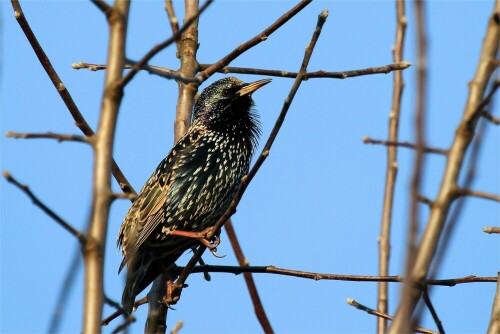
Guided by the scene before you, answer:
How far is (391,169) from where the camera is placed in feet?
16.4

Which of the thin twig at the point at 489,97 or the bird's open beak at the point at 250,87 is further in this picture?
the bird's open beak at the point at 250,87

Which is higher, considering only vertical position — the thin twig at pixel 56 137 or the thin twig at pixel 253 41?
the thin twig at pixel 253 41

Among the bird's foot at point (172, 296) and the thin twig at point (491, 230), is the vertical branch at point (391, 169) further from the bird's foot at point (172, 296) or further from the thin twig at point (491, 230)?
the bird's foot at point (172, 296)

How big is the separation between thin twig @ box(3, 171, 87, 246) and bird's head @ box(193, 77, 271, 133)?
184 inches

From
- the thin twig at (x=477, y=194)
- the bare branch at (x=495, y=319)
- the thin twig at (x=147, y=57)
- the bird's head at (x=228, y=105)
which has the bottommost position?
the thin twig at (x=477, y=194)

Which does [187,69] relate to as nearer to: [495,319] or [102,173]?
[495,319]

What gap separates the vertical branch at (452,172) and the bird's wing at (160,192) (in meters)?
4.36

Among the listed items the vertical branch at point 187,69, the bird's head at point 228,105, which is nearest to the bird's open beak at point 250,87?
the bird's head at point 228,105

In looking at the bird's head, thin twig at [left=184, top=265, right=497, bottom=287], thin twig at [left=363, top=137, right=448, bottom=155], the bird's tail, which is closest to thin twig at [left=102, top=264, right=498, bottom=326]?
thin twig at [left=184, top=265, right=497, bottom=287]

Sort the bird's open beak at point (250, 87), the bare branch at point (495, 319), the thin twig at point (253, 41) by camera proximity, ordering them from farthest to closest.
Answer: the bird's open beak at point (250, 87), the thin twig at point (253, 41), the bare branch at point (495, 319)

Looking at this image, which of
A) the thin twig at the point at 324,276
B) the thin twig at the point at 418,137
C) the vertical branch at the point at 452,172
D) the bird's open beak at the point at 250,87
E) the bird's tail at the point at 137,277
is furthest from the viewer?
the bird's open beak at the point at 250,87

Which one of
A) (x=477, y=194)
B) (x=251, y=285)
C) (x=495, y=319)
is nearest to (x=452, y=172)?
(x=477, y=194)

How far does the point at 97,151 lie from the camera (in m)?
2.36

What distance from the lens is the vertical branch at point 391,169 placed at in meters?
4.77
